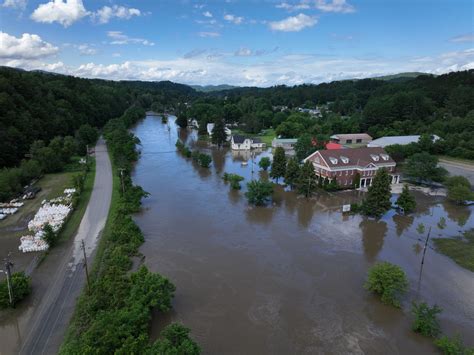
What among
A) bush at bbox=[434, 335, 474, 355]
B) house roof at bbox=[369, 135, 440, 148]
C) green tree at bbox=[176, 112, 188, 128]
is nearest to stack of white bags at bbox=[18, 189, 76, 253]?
bush at bbox=[434, 335, 474, 355]

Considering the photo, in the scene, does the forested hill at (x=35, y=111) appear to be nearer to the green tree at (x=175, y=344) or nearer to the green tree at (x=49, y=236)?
the green tree at (x=49, y=236)

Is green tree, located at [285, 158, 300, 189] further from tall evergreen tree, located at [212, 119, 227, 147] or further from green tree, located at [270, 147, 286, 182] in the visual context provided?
tall evergreen tree, located at [212, 119, 227, 147]

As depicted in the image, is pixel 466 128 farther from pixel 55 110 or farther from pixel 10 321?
pixel 55 110

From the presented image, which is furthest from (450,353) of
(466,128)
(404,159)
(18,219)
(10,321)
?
(466,128)

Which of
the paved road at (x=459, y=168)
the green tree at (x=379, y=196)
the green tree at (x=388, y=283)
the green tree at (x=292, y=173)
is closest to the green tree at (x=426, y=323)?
the green tree at (x=388, y=283)

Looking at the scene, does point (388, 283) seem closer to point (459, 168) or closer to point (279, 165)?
point (279, 165)
